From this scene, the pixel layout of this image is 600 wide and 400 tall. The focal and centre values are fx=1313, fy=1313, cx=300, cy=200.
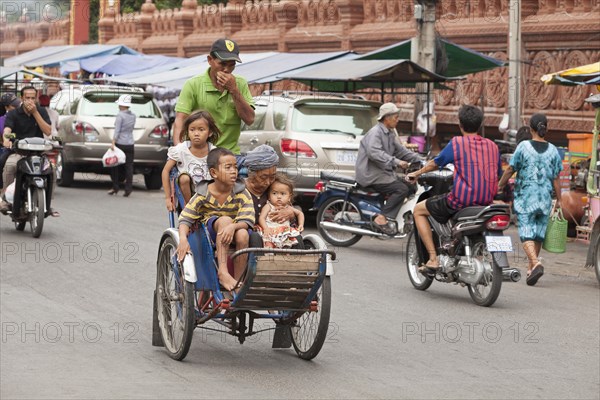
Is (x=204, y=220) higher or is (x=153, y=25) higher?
(x=153, y=25)

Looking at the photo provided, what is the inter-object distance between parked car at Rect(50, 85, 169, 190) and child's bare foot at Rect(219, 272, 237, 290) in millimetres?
15266

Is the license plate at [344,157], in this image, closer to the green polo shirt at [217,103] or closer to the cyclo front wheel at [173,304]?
A: the green polo shirt at [217,103]

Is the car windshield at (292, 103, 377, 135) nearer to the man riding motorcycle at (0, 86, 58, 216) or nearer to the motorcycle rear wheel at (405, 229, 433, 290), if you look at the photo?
the man riding motorcycle at (0, 86, 58, 216)

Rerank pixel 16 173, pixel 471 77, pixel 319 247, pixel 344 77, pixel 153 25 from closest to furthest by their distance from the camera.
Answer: pixel 319 247
pixel 16 173
pixel 344 77
pixel 471 77
pixel 153 25

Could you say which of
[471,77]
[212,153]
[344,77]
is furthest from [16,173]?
[471,77]

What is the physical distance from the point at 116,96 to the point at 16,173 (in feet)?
28.0

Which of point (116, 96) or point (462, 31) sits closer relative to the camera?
point (116, 96)

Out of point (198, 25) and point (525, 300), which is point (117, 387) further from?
point (198, 25)

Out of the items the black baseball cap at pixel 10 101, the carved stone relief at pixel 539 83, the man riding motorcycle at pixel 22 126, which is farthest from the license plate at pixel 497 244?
the carved stone relief at pixel 539 83

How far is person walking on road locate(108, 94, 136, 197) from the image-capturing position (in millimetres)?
22047

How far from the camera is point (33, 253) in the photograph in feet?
44.8

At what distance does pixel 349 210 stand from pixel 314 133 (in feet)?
6.02

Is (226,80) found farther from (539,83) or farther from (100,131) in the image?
(539,83)
